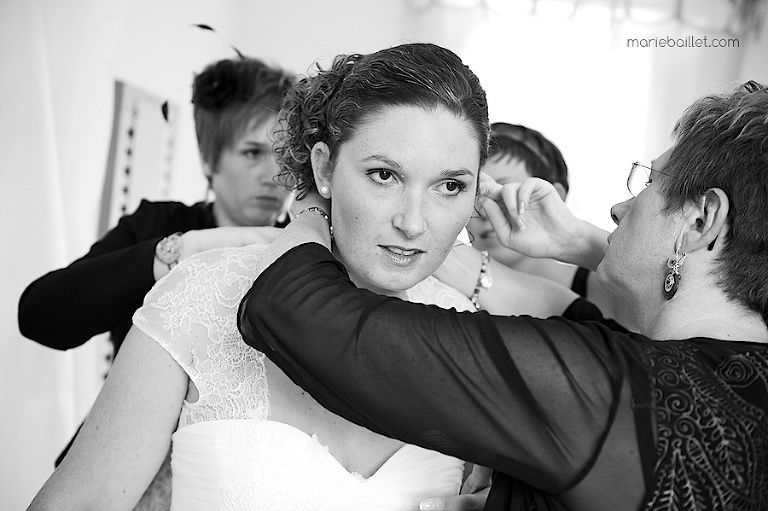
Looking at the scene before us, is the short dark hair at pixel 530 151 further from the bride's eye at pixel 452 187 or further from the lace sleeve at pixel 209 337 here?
the lace sleeve at pixel 209 337

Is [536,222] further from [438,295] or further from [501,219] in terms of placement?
[438,295]

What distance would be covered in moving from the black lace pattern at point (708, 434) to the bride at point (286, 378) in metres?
0.54

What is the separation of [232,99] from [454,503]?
134cm

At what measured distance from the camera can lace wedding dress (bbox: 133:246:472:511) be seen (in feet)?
4.52

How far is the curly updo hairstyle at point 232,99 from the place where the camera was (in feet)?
7.34

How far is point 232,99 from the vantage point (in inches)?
88.7

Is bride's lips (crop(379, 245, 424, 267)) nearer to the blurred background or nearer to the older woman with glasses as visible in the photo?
the older woman with glasses

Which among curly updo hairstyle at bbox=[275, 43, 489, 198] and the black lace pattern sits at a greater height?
curly updo hairstyle at bbox=[275, 43, 489, 198]

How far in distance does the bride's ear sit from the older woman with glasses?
0.39 meters

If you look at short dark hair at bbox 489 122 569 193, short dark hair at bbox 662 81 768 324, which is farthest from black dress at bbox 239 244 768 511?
short dark hair at bbox 489 122 569 193

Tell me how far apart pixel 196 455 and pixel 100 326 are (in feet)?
2.01

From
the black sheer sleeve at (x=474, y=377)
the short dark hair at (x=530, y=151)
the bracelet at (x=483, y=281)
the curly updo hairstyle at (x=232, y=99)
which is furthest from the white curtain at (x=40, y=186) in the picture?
the black sheer sleeve at (x=474, y=377)

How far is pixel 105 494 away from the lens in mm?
1337

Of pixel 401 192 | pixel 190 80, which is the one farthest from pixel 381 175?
pixel 190 80
